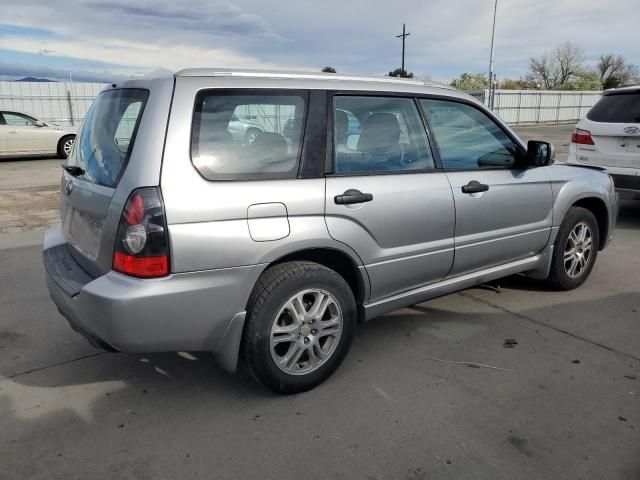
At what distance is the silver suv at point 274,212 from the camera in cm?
249

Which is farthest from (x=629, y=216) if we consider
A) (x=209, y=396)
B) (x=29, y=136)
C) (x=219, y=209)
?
(x=29, y=136)

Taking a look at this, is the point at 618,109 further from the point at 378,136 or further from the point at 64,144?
the point at 64,144

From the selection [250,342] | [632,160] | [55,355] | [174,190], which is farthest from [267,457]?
[632,160]

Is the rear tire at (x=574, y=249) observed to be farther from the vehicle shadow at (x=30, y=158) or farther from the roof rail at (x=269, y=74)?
the vehicle shadow at (x=30, y=158)

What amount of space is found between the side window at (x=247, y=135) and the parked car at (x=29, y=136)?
13.1 m

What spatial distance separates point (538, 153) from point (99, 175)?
3.02 metres

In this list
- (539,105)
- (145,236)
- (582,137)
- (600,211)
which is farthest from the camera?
(539,105)

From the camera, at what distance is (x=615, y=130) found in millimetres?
6500

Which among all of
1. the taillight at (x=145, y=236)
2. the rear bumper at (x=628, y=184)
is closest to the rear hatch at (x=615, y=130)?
the rear bumper at (x=628, y=184)

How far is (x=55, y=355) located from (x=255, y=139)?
6.61ft

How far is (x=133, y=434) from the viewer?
2.63 metres

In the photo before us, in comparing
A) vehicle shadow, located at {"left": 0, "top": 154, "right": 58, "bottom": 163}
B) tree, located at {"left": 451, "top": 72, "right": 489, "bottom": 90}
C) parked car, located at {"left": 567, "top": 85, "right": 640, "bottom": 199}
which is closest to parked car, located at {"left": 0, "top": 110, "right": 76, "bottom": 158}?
vehicle shadow, located at {"left": 0, "top": 154, "right": 58, "bottom": 163}

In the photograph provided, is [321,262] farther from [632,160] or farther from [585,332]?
[632,160]

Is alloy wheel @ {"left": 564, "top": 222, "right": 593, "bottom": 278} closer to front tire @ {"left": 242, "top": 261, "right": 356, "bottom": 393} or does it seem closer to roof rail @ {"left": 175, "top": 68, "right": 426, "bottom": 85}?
roof rail @ {"left": 175, "top": 68, "right": 426, "bottom": 85}
